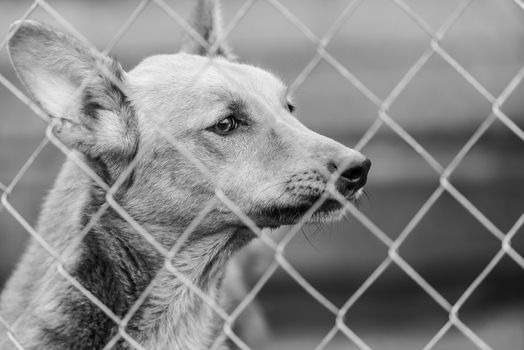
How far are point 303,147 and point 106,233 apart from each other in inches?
31.8

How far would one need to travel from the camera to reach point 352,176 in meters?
3.00

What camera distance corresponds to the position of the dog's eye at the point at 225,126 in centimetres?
330

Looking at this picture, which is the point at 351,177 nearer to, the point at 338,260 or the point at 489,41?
the point at 338,260

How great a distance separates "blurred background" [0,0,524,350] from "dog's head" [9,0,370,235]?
8.19 feet

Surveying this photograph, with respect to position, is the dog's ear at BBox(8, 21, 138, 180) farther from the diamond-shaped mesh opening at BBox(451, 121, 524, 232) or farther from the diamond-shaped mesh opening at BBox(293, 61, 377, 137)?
the diamond-shaped mesh opening at BBox(451, 121, 524, 232)

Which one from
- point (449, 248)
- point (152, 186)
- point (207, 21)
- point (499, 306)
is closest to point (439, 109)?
point (449, 248)

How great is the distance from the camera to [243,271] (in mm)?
4836

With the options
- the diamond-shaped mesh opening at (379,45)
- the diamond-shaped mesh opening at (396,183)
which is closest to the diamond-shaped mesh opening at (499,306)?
the diamond-shaped mesh opening at (396,183)

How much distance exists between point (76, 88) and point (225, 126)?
59 cm

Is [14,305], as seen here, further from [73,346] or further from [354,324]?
[354,324]

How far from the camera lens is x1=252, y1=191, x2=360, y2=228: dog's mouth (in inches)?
124

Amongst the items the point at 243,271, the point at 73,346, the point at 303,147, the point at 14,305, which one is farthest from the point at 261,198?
the point at 243,271

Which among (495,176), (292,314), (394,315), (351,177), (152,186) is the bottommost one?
(292,314)

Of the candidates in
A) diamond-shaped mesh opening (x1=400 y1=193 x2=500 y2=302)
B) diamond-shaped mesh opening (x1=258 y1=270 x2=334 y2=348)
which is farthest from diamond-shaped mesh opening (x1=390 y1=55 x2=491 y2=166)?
diamond-shaped mesh opening (x1=258 y1=270 x2=334 y2=348)
